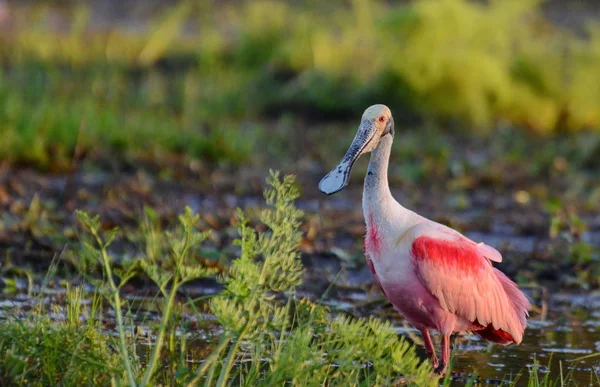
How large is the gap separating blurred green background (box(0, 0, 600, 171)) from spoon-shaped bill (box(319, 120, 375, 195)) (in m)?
5.28

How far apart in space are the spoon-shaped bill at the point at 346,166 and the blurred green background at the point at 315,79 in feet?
17.3

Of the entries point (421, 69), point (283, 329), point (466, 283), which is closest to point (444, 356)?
point (466, 283)

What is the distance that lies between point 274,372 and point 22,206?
4444 mm

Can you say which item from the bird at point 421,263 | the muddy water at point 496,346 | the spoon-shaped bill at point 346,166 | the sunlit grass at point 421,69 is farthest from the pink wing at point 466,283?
the sunlit grass at point 421,69

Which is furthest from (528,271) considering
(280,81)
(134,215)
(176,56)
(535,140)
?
(176,56)

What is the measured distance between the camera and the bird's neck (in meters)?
4.88

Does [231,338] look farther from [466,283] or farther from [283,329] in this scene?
[466,283]

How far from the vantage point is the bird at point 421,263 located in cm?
484

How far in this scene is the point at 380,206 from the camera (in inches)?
193

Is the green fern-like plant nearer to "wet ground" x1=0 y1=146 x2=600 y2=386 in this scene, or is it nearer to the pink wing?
"wet ground" x1=0 y1=146 x2=600 y2=386

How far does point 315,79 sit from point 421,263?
8632 millimetres

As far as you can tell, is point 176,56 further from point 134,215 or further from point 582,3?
point 582,3

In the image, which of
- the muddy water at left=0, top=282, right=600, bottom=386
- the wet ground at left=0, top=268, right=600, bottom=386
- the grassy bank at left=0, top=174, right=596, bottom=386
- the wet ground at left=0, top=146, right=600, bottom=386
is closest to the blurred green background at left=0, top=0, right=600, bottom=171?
the wet ground at left=0, top=146, right=600, bottom=386

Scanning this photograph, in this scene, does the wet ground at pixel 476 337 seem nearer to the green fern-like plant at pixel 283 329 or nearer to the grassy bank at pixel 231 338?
the grassy bank at pixel 231 338
